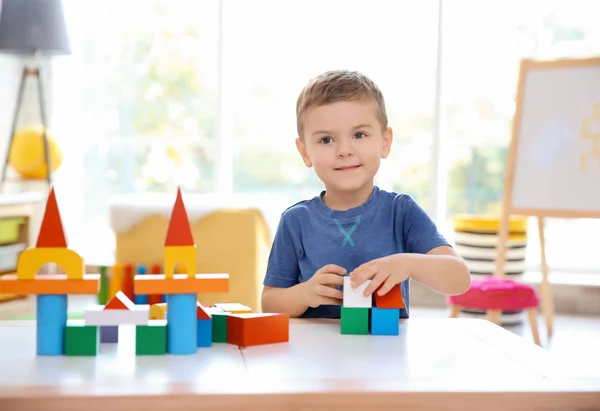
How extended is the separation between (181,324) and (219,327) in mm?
84

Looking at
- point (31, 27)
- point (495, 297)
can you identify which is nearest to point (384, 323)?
point (495, 297)

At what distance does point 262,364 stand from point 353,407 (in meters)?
0.16

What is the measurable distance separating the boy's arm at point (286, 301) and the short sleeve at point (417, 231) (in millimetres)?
252

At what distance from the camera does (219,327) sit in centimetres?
100

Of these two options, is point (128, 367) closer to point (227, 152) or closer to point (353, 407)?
point (353, 407)

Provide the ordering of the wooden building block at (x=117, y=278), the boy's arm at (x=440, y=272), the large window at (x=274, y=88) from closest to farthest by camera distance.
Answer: the boy's arm at (x=440, y=272) < the wooden building block at (x=117, y=278) < the large window at (x=274, y=88)

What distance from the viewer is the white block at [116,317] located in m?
0.92

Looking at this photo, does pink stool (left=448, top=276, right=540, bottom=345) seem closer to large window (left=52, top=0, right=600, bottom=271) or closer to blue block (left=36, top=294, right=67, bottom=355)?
large window (left=52, top=0, right=600, bottom=271)

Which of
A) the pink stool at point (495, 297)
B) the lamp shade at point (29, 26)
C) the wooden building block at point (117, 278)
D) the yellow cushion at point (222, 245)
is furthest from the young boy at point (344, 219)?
the lamp shade at point (29, 26)

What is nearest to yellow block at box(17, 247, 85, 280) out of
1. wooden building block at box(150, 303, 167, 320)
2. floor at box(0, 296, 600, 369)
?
wooden building block at box(150, 303, 167, 320)

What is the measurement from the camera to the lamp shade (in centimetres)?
404

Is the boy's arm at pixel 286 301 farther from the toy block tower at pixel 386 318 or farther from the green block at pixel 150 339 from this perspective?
the green block at pixel 150 339

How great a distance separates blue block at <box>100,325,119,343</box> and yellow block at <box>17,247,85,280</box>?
0.28ft

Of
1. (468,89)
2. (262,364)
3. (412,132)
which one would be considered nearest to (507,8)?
(468,89)
